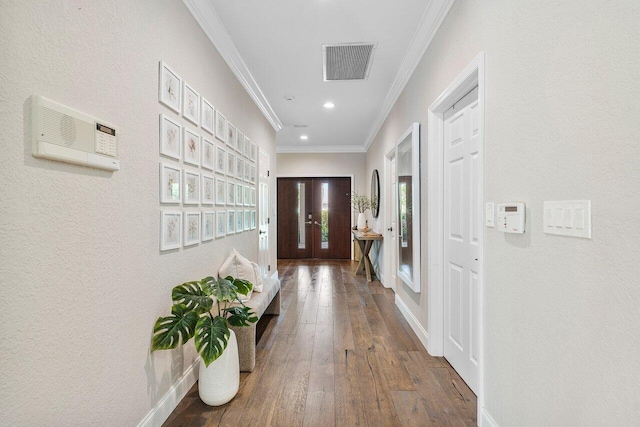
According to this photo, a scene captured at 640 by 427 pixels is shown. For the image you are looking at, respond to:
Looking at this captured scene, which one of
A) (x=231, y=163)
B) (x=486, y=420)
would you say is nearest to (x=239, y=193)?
(x=231, y=163)

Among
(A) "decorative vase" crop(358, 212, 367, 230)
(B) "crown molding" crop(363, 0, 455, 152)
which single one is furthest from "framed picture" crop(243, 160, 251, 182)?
(A) "decorative vase" crop(358, 212, 367, 230)

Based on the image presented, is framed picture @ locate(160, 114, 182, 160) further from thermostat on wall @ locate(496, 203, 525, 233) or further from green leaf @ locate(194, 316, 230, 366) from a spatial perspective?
thermostat on wall @ locate(496, 203, 525, 233)

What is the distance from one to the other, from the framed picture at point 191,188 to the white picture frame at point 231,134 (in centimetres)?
77

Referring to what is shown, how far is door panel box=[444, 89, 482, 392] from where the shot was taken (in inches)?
78.8

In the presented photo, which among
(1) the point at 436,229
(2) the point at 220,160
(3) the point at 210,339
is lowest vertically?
(3) the point at 210,339

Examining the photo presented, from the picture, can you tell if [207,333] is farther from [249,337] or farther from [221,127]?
[221,127]

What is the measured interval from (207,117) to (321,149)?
16.6 ft

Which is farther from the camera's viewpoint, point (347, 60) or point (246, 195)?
point (246, 195)

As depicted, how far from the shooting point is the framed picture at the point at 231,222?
289cm

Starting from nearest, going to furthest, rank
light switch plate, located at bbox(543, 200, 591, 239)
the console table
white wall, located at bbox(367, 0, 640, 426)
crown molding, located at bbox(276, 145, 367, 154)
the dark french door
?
1. white wall, located at bbox(367, 0, 640, 426)
2. light switch plate, located at bbox(543, 200, 591, 239)
3. the console table
4. crown molding, located at bbox(276, 145, 367, 154)
5. the dark french door

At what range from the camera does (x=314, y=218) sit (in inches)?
304

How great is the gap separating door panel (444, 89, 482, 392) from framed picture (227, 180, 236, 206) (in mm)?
1798

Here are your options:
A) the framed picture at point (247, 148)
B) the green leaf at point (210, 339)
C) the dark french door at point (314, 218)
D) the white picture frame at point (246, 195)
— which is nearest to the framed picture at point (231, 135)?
the framed picture at point (247, 148)

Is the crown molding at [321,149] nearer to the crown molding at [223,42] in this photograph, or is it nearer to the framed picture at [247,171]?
the crown molding at [223,42]
